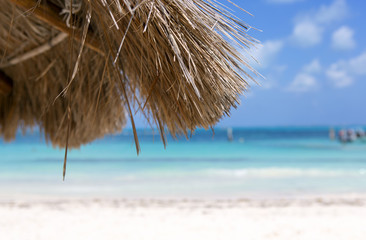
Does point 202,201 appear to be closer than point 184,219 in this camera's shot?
No

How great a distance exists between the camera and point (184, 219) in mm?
4648

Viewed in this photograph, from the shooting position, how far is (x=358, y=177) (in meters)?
8.46

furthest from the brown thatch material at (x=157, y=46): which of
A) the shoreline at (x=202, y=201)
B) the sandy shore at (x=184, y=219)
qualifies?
the shoreline at (x=202, y=201)

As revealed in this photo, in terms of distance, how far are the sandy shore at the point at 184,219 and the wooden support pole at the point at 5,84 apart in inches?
88.7

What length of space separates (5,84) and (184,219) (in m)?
3.15

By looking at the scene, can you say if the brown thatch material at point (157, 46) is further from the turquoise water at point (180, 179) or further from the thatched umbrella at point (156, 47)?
the turquoise water at point (180, 179)

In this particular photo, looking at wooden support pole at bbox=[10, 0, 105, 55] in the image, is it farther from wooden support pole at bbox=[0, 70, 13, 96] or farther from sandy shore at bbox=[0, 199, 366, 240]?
sandy shore at bbox=[0, 199, 366, 240]

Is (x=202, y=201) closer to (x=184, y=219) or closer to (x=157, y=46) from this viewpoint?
(x=184, y=219)

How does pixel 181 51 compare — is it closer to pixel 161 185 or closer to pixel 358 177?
pixel 161 185

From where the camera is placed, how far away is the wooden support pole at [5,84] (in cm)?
203

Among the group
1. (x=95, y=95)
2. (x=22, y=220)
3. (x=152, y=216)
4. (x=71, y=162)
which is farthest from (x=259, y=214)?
(x=71, y=162)

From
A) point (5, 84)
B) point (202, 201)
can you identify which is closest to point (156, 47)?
point (5, 84)

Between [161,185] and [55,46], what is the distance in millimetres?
6230

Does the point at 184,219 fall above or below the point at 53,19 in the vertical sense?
below
